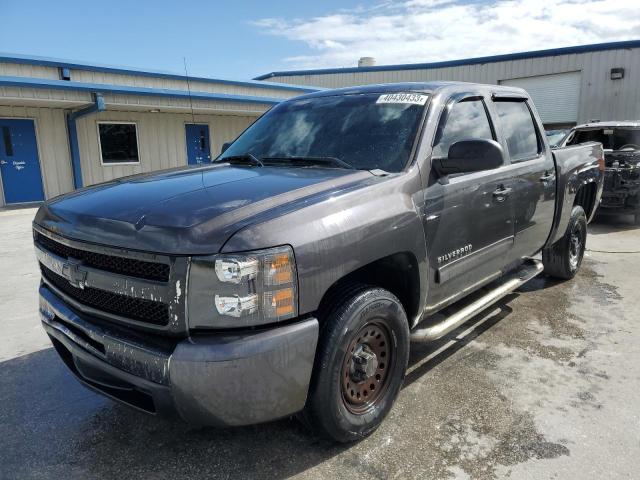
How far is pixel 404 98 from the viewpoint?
322 centimetres

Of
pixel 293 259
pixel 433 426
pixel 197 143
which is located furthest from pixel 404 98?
pixel 197 143

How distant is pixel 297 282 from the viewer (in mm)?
2062

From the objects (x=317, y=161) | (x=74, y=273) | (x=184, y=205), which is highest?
(x=317, y=161)

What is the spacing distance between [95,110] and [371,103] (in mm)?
11497

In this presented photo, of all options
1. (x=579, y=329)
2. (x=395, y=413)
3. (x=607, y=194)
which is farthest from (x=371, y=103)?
(x=607, y=194)

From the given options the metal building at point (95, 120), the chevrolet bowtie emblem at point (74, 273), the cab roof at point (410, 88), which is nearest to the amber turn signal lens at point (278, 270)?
the chevrolet bowtie emblem at point (74, 273)

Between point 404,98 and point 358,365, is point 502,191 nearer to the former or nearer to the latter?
point 404,98

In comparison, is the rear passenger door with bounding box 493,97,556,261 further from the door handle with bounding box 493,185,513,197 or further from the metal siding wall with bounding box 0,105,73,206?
the metal siding wall with bounding box 0,105,73,206

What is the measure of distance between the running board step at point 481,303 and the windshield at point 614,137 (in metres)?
5.98

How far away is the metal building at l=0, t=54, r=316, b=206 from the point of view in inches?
475

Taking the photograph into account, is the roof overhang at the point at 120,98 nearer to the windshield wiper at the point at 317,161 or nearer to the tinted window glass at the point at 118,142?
the tinted window glass at the point at 118,142

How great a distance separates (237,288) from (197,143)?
51.3 ft

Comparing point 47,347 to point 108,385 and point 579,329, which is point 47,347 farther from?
point 579,329

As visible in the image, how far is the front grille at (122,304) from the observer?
2.09 metres
